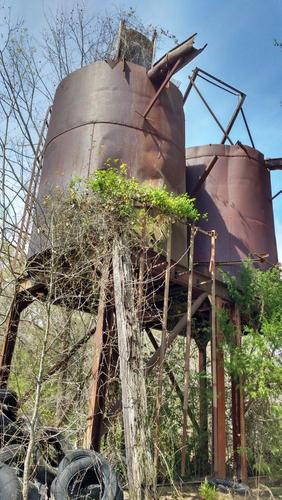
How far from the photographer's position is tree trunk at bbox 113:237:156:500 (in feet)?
15.9

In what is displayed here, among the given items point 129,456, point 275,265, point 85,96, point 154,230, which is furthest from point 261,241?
point 129,456

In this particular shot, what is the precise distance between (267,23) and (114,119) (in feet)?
13.7

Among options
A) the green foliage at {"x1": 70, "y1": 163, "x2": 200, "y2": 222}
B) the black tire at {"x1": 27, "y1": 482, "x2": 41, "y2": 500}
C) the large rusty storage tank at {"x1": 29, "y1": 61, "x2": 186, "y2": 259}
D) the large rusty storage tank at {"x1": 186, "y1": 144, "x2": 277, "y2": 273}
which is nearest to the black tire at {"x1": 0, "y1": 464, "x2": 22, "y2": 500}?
the black tire at {"x1": 27, "y1": 482, "x2": 41, "y2": 500}

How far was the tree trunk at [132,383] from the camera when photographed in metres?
4.86

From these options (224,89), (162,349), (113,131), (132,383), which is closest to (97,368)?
(132,383)

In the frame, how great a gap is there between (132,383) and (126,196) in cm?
301

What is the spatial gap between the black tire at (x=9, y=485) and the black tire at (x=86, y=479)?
20.3 inches

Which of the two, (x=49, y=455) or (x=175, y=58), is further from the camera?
(x=175, y=58)

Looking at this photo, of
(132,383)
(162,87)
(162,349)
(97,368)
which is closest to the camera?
(132,383)

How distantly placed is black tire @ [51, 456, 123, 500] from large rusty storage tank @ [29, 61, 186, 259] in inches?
155

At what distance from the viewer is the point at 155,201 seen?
7312 millimetres

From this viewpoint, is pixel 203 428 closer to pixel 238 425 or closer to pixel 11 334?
pixel 238 425

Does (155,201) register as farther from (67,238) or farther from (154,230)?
(67,238)

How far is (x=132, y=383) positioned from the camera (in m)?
5.48
